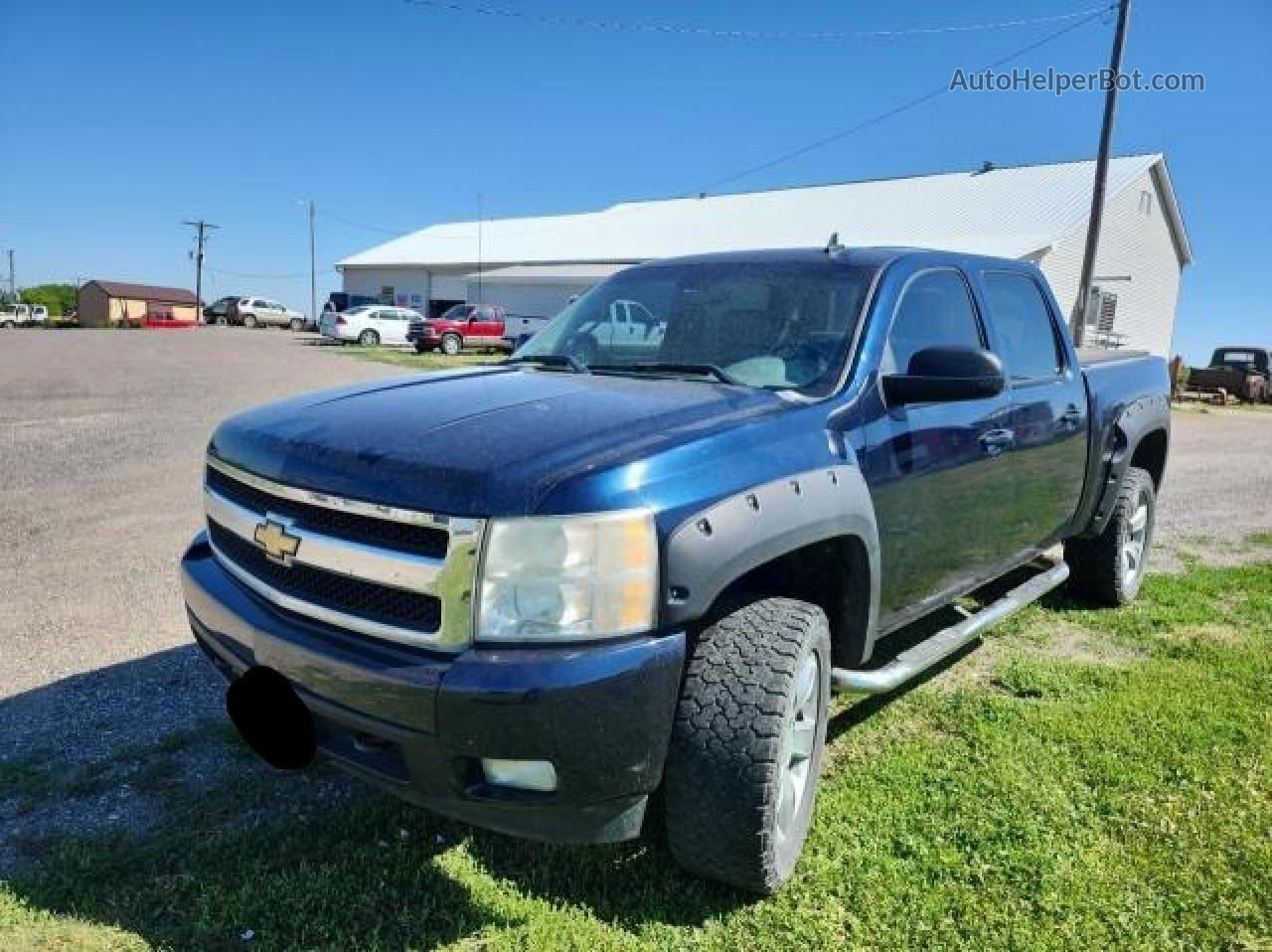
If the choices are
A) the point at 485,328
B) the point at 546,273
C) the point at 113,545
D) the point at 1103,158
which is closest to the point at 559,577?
the point at 113,545

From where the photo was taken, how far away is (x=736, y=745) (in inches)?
89.4

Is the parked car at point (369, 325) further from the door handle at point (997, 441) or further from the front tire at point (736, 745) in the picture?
the front tire at point (736, 745)

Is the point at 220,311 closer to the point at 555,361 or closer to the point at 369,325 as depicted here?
the point at 369,325

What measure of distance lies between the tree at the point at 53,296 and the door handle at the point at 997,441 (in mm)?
101690

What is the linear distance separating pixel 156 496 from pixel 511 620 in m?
6.16

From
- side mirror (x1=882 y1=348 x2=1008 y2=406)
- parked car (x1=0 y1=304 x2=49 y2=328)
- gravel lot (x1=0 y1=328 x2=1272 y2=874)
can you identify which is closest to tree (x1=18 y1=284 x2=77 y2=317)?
parked car (x1=0 y1=304 x2=49 y2=328)

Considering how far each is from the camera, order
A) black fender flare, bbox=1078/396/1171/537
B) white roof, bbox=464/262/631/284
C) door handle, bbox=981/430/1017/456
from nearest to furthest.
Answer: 1. door handle, bbox=981/430/1017/456
2. black fender flare, bbox=1078/396/1171/537
3. white roof, bbox=464/262/631/284

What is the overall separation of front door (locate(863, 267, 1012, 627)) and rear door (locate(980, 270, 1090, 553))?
0.16 m

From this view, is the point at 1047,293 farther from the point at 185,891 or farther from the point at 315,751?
the point at 185,891

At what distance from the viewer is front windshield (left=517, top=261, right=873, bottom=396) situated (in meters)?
3.14

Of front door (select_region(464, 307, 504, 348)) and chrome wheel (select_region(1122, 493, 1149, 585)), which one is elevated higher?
front door (select_region(464, 307, 504, 348))

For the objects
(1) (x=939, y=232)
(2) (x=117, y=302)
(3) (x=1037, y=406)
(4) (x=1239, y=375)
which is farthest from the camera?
(2) (x=117, y=302)

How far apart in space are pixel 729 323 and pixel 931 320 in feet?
2.71

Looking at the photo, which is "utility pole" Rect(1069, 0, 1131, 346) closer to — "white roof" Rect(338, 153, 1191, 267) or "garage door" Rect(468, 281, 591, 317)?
"white roof" Rect(338, 153, 1191, 267)
